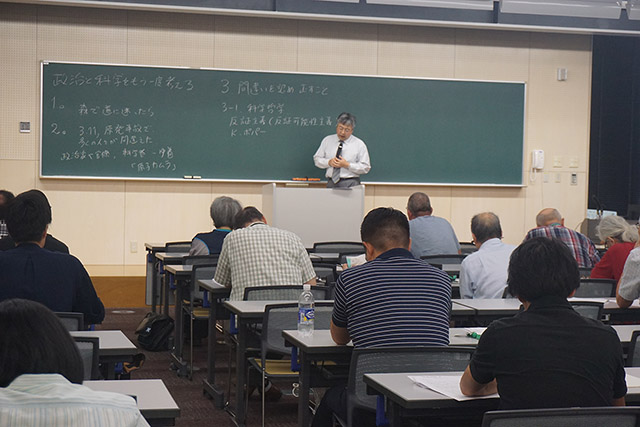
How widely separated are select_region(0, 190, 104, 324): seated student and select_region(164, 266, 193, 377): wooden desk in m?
2.04

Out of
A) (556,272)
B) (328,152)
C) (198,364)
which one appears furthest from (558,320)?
(328,152)

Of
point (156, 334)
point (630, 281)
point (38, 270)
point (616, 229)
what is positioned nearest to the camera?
point (38, 270)

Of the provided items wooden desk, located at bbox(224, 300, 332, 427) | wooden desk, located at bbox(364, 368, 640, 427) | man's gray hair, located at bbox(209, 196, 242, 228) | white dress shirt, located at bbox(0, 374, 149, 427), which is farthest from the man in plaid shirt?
white dress shirt, located at bbox(0, 374, 149, 427)

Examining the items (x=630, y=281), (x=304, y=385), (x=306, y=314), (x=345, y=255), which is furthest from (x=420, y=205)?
(x=304, y=385)

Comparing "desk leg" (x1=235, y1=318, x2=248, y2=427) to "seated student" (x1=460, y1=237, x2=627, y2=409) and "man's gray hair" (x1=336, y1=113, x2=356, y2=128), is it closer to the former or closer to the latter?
"seated student" (x1=460, y1=237, x2=627, y2=409)

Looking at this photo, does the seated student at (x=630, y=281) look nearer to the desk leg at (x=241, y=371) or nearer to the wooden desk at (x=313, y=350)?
the wooden desk at (x=313, y=350)

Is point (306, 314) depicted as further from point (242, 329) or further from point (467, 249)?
point (467, 249)

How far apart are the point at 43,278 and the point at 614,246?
11.3ft

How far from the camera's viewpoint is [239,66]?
32.1 ft

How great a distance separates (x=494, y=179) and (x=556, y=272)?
27.3ft

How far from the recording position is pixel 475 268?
490cm

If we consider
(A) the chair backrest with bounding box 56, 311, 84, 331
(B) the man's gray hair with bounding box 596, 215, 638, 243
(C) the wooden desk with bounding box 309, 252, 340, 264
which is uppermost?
(B) the man's gray hair with bounding box 596, 215, 638, 243

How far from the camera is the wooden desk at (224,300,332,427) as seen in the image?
4098 mm

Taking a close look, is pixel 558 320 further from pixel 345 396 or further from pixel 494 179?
pixel 494 179
